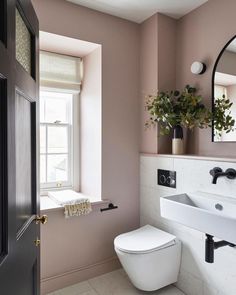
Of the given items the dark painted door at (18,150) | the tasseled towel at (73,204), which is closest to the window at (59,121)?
the tasseled towel at (73,204)

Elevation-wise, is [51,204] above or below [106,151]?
below

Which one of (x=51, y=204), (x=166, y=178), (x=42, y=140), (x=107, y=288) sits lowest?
(x=107, y=288)

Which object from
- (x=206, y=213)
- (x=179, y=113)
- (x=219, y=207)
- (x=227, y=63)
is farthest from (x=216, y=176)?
(x=227, y=63)

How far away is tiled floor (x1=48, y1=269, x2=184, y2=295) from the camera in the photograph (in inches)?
77.2

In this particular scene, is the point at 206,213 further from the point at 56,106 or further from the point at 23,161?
the point at 56,106

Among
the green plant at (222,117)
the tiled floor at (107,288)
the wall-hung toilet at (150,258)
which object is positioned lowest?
the tiled floor at (107,288)

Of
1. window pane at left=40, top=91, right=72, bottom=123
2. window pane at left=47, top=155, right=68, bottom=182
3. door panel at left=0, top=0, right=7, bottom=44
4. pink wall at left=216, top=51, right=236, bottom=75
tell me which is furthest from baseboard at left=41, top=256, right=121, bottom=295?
pink wall at left=216, top=51, right=236, bottom=75

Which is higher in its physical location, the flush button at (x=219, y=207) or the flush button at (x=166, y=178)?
the flush button at (x=166, y=178)

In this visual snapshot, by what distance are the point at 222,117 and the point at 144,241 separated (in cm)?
119

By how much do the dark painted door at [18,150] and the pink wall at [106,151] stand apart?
0.76m

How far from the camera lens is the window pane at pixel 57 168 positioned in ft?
7.91

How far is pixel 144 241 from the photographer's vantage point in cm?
188

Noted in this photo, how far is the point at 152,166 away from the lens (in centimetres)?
225

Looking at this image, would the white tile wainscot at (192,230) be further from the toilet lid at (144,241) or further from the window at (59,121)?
the window at (59,121)
